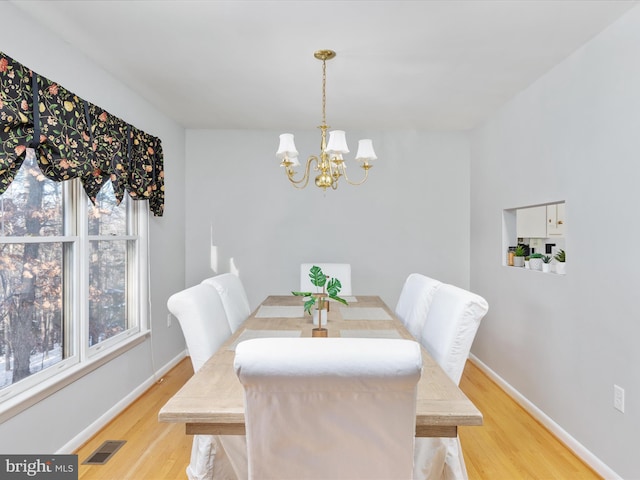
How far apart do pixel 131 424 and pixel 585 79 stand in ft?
12.0

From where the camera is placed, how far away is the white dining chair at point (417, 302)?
8.12 feet

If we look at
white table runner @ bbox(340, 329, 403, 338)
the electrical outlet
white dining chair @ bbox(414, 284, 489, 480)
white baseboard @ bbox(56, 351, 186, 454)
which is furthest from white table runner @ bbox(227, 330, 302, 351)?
the electrical outlet

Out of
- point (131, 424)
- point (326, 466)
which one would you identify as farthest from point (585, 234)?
point (131, 424)

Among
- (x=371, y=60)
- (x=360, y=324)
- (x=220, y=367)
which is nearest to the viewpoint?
(x=220, y=367)

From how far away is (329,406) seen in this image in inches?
41.9

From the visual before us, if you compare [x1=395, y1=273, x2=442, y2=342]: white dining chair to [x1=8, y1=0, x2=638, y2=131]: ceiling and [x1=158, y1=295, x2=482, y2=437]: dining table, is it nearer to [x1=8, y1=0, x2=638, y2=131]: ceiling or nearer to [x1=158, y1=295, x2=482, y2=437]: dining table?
[x1=158, y1=295, x2=482, y2=437]: dining table

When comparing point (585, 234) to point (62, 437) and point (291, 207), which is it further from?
point (62, 437)

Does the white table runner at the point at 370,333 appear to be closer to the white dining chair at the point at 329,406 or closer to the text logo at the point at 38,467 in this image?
the white dining chair at the point at 329,406

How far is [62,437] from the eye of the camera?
2.42 meters

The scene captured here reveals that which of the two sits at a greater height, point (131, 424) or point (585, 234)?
point (585, 234)

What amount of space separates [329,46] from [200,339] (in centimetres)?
183

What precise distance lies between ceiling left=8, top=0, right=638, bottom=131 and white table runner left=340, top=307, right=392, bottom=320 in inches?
65.3

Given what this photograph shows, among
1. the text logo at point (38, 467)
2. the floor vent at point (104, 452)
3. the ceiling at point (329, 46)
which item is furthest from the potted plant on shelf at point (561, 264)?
the text logo at point (38, 467)

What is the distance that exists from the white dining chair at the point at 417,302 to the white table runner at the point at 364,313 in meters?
0.14
